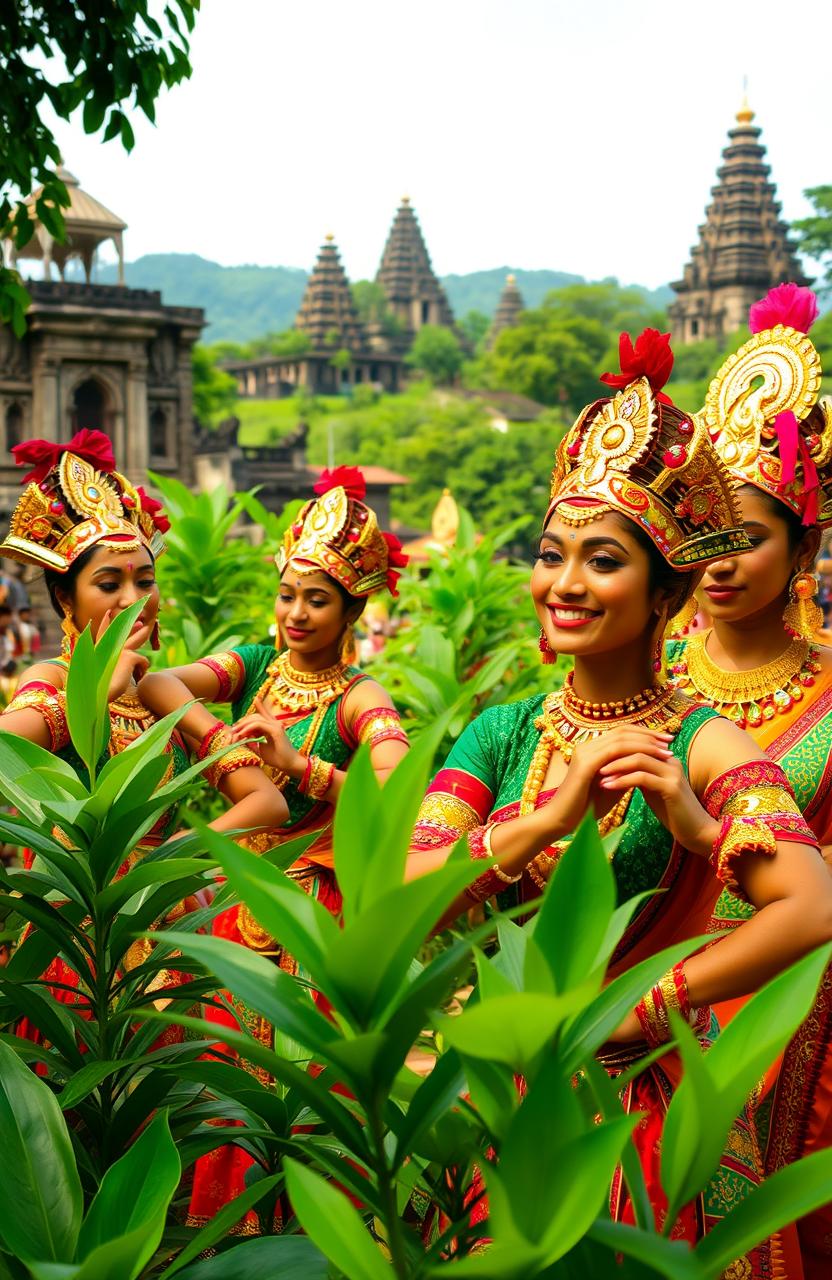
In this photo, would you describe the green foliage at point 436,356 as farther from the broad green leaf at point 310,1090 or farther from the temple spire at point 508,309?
the broad green leaf at point 310,1090

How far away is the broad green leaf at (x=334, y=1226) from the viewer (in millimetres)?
1227

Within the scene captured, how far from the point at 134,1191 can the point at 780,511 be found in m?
2.18

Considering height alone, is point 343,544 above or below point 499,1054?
above

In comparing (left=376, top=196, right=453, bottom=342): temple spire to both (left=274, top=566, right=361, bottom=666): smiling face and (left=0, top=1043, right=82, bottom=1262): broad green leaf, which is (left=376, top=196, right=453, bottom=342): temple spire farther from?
(left=0, top=1043, right=82, bottom=1262): broad green leaf

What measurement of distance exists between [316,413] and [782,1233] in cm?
6440

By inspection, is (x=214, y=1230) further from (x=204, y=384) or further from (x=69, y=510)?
(x=204, y=384)

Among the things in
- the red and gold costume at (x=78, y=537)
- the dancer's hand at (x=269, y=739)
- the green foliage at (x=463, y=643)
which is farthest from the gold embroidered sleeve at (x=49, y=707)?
the green foliage at (x=463, y=643)

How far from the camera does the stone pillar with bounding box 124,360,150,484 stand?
3262 cm

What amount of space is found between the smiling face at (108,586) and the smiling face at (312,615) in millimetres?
464

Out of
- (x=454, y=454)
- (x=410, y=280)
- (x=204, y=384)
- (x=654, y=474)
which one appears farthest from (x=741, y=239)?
(x=654, y=474)

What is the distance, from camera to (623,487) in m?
2.34

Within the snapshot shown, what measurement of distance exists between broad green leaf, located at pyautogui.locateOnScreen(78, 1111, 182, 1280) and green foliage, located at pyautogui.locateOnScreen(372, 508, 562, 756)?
124 inches

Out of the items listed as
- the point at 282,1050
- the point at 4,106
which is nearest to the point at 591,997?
the point at 282,1050

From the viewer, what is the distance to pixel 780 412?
10.3ft
